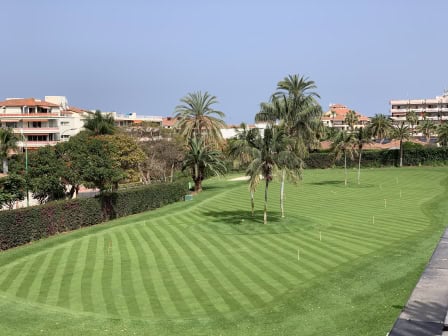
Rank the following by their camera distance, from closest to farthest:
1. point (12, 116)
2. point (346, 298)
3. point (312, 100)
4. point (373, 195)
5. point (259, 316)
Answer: point (259, 316) < point (346, 298) < point (312, 100) < point (373, 195) < point (12, 116)

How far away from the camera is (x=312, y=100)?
48.0 m

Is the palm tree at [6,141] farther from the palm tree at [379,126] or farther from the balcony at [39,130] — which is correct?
the palm tree at [379,126]

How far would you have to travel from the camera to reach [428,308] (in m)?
12.6

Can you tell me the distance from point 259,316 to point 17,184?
3245cm

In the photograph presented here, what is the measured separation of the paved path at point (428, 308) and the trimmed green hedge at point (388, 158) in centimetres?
8370

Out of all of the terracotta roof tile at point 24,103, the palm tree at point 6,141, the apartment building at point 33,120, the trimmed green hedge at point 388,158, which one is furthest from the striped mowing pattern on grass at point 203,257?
the terracotta roof tile at point 24,103

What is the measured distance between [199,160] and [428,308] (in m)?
55.6

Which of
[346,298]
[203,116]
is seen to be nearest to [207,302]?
[346,298]

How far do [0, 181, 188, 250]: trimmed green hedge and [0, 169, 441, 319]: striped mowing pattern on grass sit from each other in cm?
377

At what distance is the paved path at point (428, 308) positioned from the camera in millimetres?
11242

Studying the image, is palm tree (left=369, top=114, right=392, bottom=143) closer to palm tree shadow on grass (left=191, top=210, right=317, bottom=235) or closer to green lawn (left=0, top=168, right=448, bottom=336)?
green lawn (left=0, top=168, right=448, bottom=336)

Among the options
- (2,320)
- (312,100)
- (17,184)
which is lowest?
(2,320)

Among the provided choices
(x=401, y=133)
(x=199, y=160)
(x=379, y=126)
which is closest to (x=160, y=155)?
(x=199, y=160)

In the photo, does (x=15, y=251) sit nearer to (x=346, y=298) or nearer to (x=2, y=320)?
(x=2, y=320)
